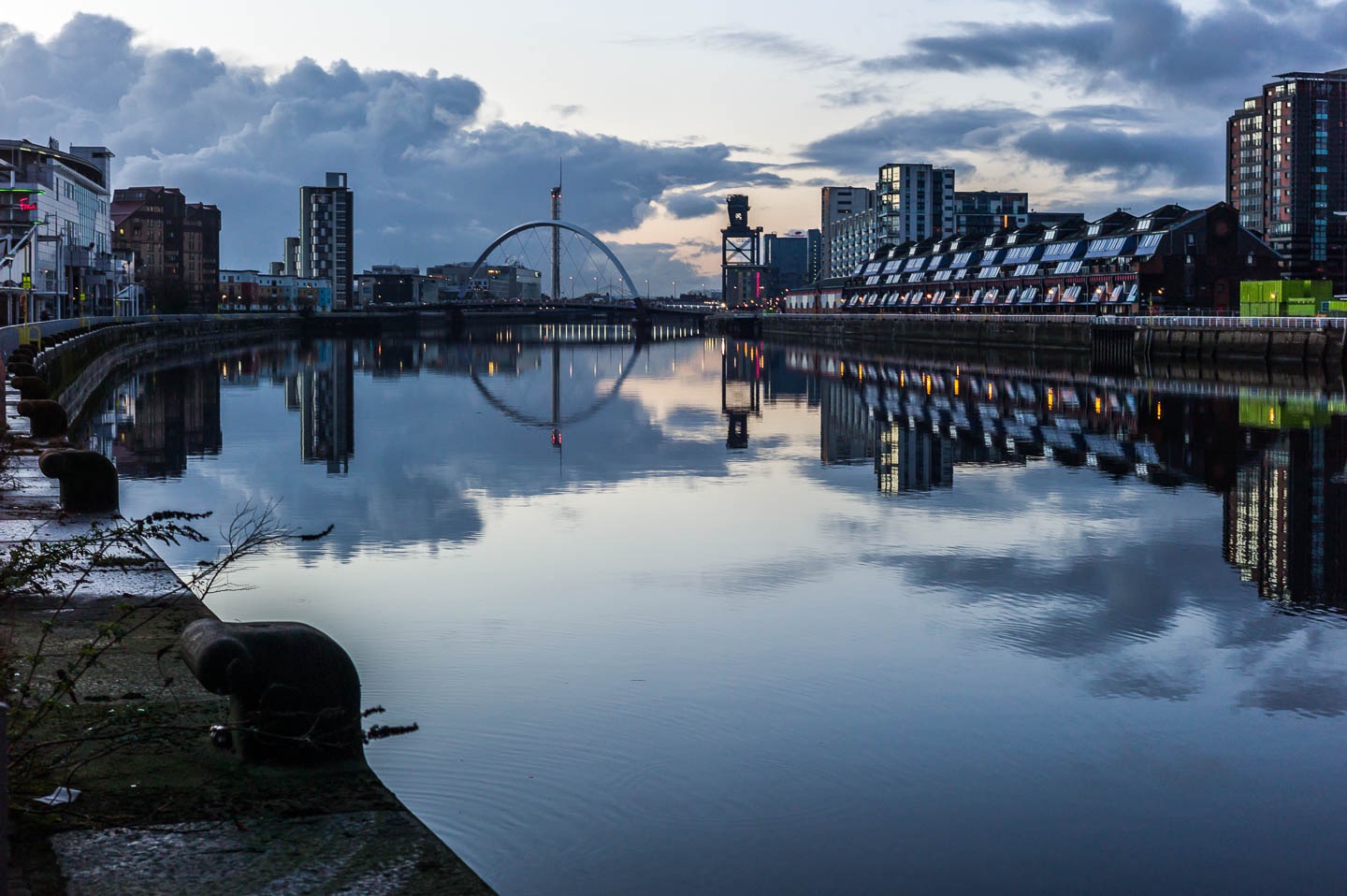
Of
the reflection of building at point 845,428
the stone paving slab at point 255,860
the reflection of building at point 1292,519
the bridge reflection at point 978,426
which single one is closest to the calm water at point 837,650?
the reflection of building at point 1292,519

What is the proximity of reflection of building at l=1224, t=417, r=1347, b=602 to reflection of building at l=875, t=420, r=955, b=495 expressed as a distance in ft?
18.8

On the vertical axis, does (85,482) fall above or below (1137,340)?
below

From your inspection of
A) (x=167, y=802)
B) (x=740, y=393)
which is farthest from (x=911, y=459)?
(x=740, y=393)

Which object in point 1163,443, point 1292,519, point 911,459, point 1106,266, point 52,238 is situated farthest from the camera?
point 1106,266

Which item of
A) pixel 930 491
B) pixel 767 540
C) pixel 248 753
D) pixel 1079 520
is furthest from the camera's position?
pixel 930 491

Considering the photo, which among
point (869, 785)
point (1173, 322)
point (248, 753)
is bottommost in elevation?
point (869, 785)

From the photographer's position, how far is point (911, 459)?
32.3m

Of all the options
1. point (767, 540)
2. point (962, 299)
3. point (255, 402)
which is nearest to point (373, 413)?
point (255, 402)

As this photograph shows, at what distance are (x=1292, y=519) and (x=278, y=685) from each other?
60.4 ft

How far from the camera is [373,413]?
47.4m

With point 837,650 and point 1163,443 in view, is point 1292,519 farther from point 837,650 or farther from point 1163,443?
point 1163,443

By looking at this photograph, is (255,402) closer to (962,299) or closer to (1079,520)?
(1079,520)

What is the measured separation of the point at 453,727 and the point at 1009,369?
222 feet

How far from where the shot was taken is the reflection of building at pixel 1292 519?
668 inches
